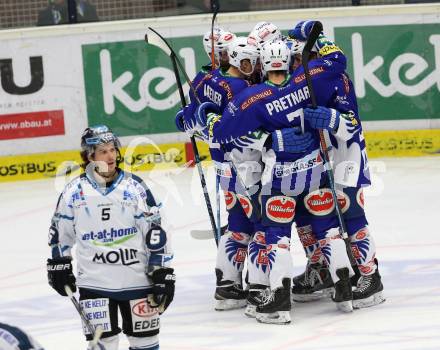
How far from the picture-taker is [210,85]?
8.29 meters

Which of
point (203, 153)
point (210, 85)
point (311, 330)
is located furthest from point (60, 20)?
point (311, 330)

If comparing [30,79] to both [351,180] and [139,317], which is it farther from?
[139,317]

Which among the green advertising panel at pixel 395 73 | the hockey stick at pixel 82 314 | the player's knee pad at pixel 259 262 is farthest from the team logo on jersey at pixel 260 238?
the green advertising panel at pixel 395 73

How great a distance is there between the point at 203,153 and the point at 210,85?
18.8 feet

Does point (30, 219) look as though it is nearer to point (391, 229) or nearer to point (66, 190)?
point (391, 229)

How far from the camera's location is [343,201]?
8109mm

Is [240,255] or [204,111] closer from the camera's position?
[204,111]

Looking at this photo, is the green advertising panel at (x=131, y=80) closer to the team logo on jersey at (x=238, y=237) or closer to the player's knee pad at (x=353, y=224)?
the team logo on jersey at (x=238, y=237)

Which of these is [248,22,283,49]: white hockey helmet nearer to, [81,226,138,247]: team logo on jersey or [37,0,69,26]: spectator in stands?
[81,226,138,247]: team logo on jersey

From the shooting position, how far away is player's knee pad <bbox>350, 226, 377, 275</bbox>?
8133mm

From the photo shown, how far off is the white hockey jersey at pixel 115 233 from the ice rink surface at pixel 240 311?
162 millimetres

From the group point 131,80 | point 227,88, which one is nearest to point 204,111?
point 227,88

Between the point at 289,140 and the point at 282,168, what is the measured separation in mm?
175

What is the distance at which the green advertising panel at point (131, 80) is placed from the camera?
46.0ft
